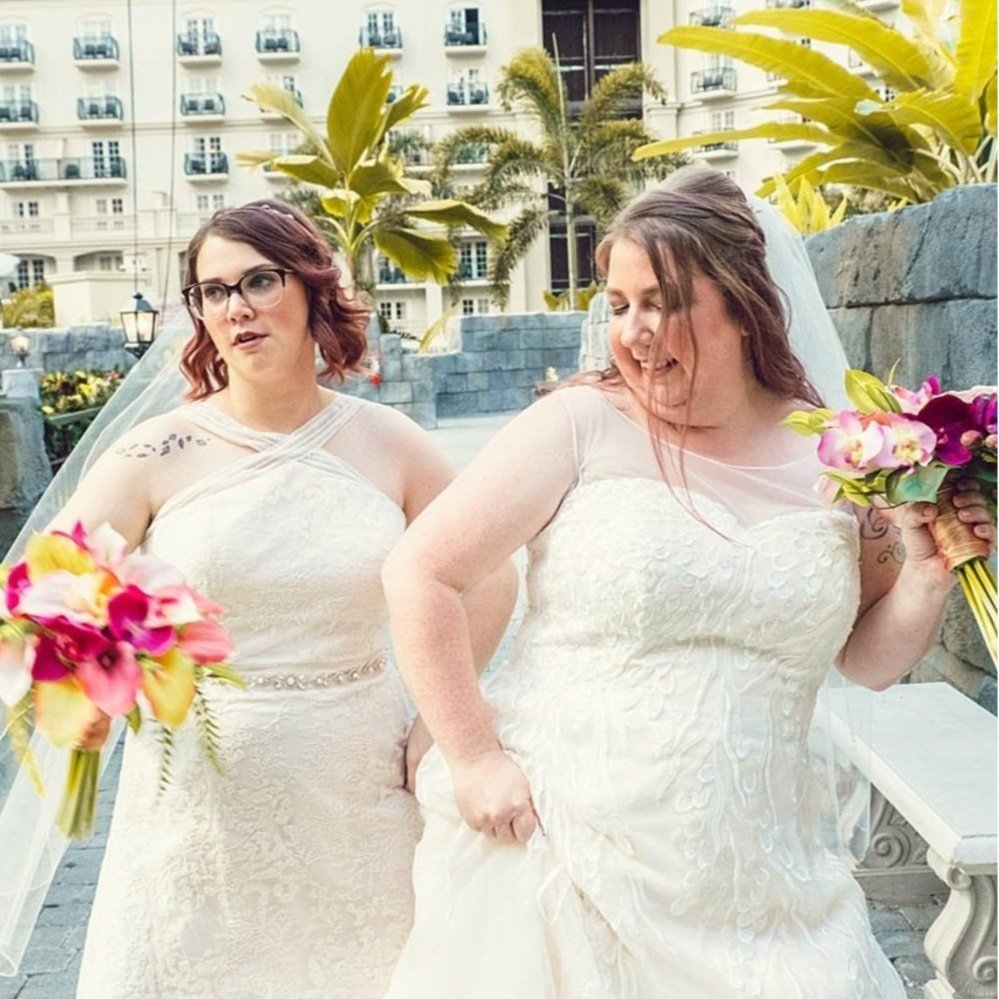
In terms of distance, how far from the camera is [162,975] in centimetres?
222

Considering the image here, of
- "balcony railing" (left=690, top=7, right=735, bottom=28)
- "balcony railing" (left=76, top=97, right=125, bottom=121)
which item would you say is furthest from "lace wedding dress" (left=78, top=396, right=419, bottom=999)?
"balcony railing" (left=76, top=97, right=125, bottom=121)

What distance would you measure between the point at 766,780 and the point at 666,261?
0.75 meters

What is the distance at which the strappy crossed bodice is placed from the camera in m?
2.25

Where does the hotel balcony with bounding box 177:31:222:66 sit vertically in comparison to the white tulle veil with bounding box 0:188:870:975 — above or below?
above

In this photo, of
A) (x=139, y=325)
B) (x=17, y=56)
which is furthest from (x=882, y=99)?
(x=17, y=56)

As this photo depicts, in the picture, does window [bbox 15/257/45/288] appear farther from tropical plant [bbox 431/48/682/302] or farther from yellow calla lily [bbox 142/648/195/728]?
yellow calla lily [bbox 142/648/195/728]

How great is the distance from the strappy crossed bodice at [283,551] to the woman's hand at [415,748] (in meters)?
0.15

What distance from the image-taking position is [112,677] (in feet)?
5.05

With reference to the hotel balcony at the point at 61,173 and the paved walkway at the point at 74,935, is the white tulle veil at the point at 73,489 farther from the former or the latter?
the hotel balcony at the point at 61,173

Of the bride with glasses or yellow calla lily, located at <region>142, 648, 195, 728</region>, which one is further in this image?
the bride with glasses

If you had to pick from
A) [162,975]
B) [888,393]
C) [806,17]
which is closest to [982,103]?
[806,17]

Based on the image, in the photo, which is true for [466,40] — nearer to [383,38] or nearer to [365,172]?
[383,38]

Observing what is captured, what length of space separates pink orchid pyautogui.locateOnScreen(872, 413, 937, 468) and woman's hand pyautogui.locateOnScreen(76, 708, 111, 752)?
102 cm

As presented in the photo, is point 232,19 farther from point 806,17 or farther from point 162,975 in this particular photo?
point 162,975
